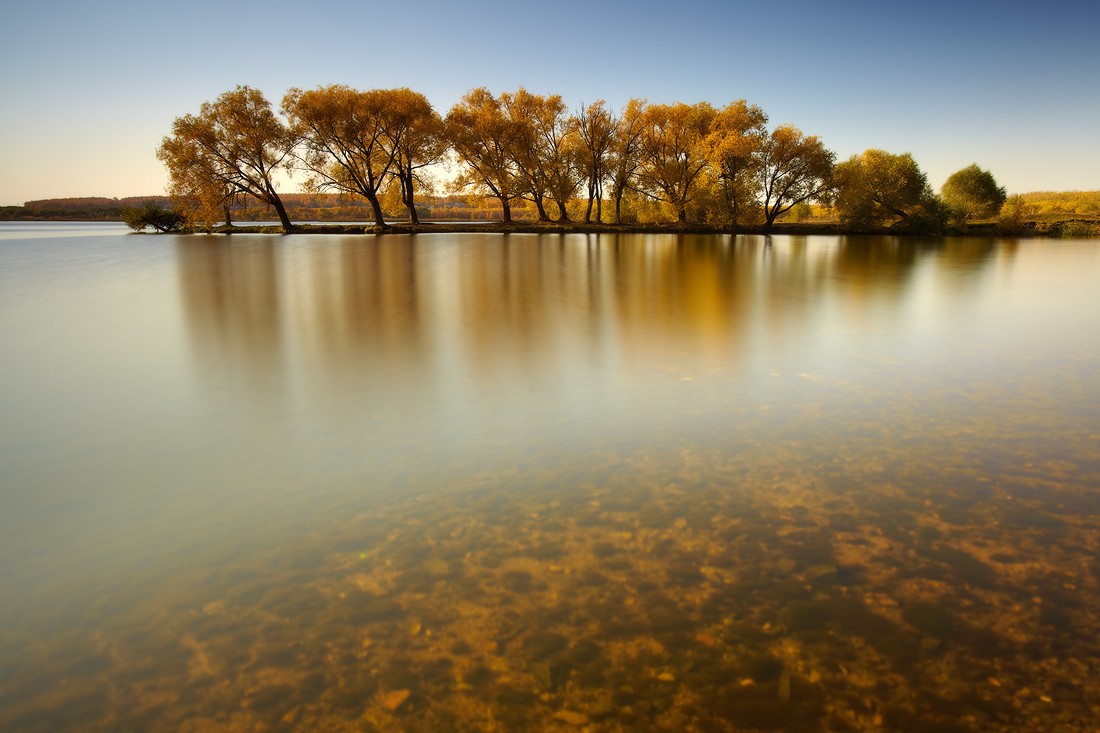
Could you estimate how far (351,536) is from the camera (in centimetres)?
342

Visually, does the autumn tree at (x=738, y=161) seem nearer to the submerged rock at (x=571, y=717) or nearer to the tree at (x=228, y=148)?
the tree at (x=228, y=148)

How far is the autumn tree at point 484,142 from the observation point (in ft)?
181

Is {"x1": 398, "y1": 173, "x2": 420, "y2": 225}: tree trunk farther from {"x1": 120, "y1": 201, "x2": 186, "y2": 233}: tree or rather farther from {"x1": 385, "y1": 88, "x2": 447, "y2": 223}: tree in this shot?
{"x1": 120, "y1": 201, "x2": 186, "y2": 233}: tree

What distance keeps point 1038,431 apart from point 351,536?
19.3 feet

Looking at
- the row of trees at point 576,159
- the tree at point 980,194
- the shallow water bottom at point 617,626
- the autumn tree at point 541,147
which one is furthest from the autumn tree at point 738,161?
the shallow water bottom at point 617,626

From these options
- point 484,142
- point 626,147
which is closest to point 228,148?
point 484,142

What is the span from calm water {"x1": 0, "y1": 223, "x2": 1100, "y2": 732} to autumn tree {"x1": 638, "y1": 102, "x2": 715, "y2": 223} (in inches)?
2093

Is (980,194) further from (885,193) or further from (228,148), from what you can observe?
(228,148)

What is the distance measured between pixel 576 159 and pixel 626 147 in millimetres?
5537

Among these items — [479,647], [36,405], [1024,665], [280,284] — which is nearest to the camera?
[1024,665]

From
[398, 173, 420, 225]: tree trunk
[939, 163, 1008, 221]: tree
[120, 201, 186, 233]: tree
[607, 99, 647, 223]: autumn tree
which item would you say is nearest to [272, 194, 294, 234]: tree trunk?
[120, 201, 186, 233]: tree

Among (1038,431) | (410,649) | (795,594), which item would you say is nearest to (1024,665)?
(795,594)

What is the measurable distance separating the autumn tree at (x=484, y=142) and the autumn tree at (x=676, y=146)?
13.9 metres

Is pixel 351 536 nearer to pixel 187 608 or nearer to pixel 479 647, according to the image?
pixel 187 608
